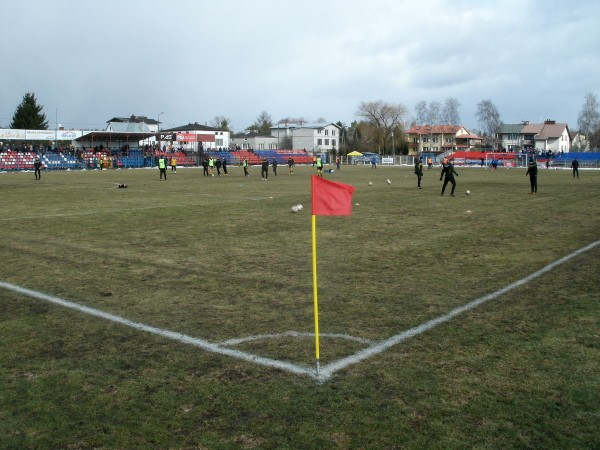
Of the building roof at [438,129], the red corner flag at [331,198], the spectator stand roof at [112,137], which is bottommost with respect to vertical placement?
the red corner flag at [331,198]

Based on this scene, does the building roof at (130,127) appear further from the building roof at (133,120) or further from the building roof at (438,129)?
the building roof at (438,129)

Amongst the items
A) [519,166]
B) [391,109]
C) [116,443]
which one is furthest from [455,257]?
[391,109]

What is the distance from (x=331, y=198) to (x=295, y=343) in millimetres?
1768

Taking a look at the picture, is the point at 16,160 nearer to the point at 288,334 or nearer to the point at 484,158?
the point at 484,158

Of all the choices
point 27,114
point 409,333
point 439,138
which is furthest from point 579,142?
point 409,333

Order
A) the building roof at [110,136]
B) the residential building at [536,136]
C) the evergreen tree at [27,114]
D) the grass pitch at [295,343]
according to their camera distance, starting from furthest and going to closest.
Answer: the residential building at [536,136]
the evergreen tree at [27,114]
the building roof at [110,136]
the grass pitch at [295,343]

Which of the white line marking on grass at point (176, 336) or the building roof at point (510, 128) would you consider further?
the building roof at point (510, 128)

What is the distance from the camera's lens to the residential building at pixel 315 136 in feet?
449

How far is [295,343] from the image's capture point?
260 inches

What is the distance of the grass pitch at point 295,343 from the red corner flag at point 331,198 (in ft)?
5.22

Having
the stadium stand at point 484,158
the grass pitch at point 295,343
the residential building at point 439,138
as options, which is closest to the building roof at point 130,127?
the stadium stand at point 484,158

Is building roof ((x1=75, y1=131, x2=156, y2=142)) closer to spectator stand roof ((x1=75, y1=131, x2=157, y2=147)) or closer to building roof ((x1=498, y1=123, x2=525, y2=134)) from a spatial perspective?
spectator stand roof ((x1=75, y1=131, x2=157, y2=147))

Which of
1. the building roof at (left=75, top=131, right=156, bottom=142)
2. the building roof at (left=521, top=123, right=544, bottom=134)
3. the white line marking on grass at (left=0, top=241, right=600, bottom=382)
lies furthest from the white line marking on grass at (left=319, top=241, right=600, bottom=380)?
the building roof at (left=521, top=123, right=544, bottom=134)

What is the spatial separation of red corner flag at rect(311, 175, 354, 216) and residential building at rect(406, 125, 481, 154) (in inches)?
5368
